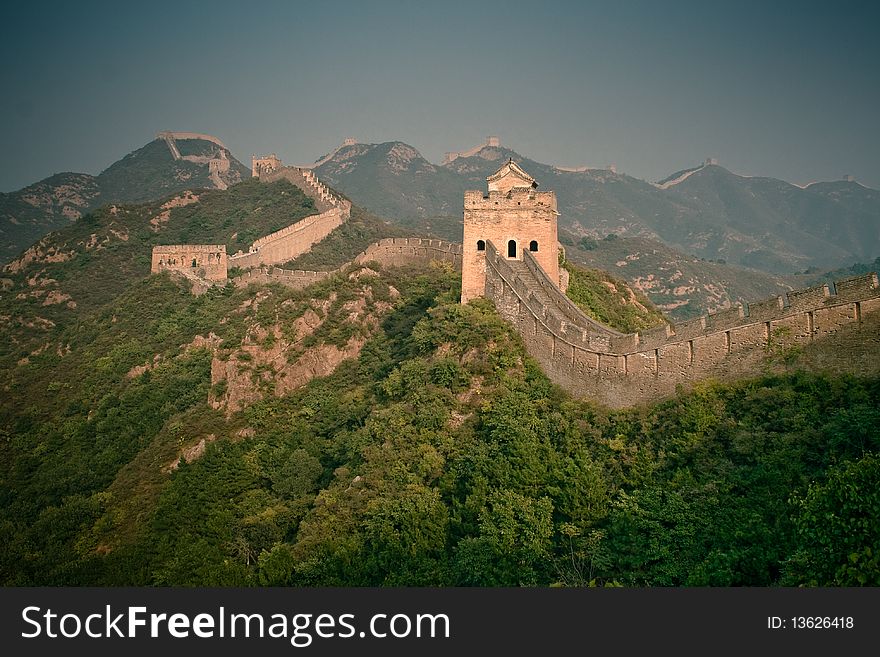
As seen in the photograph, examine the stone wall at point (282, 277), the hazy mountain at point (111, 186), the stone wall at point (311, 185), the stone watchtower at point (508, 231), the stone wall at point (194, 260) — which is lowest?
the stone watchtower at point (508, 231)

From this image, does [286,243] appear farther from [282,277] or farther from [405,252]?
[405,252]

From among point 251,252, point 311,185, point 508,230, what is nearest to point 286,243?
point 251,252

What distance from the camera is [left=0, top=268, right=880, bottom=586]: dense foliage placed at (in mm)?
16781

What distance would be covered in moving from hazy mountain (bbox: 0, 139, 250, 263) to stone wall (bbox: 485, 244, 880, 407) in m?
83.7

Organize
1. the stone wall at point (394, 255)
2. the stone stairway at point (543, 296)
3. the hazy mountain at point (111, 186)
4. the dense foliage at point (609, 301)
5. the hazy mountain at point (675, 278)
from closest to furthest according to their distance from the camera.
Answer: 1. the stone stairway at point (543, 296)
2. the dense foliage at point (609, 301)
3. the stone wall at point (394, 255)
4. the hazy mountain at point (111, 186)
5. the hazy mountain at point (675, 278)

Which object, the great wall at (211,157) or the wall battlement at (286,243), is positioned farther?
the great wall at (211,157)

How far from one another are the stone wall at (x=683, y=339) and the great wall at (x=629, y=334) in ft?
0.08

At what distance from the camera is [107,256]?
2489 inches

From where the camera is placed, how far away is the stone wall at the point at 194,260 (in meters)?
53.9

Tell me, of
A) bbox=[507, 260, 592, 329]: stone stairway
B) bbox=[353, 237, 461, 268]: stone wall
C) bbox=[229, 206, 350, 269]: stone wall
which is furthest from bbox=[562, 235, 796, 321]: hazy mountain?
bbox=[507, 260, 592, 329]: stone stairway

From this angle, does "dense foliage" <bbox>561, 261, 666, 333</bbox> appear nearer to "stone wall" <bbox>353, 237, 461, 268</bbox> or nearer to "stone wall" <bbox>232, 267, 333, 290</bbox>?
"stone wall" <bbox>353, 237, 461, 268</bbox>

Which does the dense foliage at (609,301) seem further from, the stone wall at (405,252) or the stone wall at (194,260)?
the stone wall at (194,260)

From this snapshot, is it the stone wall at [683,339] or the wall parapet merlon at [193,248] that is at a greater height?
the wall parapet merlon at [193,248]

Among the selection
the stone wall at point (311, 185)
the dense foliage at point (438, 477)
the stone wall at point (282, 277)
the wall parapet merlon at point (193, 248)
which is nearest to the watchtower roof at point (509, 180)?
the dense foliage at point (438, 477)
